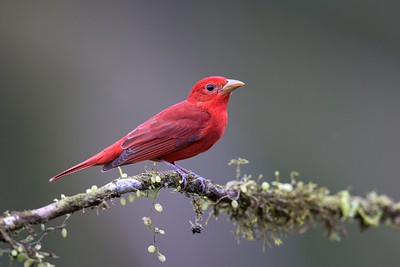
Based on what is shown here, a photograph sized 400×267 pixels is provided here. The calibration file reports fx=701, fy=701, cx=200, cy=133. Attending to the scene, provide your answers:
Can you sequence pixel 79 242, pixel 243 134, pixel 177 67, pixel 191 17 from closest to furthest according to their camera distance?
pixel 79 242 → pixel 243 134 → pixel 177 67 → pixel 191 17

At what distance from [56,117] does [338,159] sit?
2958 millimetres

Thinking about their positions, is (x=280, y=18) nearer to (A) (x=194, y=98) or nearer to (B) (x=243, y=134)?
(B) (x=243, y=134)

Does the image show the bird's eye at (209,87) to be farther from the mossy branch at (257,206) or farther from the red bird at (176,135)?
the mossy branch at (257,206)

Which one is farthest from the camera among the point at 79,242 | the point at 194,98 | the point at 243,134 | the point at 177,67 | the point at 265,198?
the point at 177,67

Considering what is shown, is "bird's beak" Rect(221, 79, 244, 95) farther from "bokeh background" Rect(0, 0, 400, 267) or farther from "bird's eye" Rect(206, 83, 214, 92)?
"bokeh background" Rect(0, 0, 400, 267)

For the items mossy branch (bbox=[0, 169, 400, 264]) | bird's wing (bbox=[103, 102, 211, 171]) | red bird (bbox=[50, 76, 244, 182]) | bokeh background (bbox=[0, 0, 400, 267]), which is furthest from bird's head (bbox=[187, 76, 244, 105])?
bokeh background (bbox=[0, 0, 400, 267])

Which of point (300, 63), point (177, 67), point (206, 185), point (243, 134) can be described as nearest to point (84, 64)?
point (177, 67)

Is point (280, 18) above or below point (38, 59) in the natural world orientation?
above

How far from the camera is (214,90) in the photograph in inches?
179

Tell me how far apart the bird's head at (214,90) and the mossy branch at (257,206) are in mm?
1195

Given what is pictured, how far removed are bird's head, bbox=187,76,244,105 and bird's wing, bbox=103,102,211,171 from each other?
154mm

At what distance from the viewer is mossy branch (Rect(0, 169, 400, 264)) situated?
2.56 metres

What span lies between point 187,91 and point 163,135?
3.01m

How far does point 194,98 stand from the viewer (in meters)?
4.61
